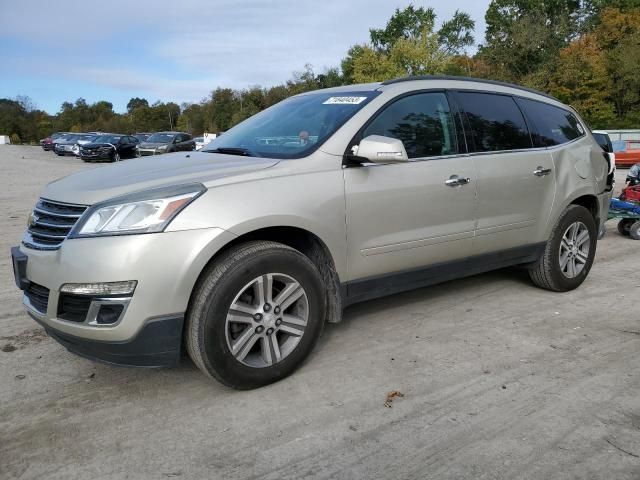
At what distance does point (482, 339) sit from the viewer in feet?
12.6

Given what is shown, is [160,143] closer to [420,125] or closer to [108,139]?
[108,139]

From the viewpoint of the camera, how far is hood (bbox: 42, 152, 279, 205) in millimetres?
2889

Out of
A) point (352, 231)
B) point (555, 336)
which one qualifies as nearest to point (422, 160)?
point (352, 231)

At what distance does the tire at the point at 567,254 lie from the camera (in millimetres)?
4781

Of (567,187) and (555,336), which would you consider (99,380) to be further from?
(567,187)

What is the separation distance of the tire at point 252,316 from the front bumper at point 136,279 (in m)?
0.10

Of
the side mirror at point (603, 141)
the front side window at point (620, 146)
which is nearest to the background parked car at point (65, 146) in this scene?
the front side window at point (620, 146)

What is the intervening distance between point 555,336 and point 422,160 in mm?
1586

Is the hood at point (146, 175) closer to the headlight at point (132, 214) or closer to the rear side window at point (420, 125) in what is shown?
the headlight at point (132, 214)

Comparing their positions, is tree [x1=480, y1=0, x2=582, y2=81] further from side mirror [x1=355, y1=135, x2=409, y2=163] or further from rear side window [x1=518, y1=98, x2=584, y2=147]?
side mirror [x1=355, y1=135, x2=409, y2=163]

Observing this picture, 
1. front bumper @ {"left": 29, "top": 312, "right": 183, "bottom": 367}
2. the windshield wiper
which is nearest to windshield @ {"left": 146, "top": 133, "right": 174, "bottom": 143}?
the windshield wiper

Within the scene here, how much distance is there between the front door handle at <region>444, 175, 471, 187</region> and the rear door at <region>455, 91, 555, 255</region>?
0.17 metres

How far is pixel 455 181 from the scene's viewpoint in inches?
152

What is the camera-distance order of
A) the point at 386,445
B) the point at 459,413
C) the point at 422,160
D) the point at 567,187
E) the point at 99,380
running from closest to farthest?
the point at 386,445, the point at 459,413, the point at 99,380, the point at 422,160, the point at 567,187
